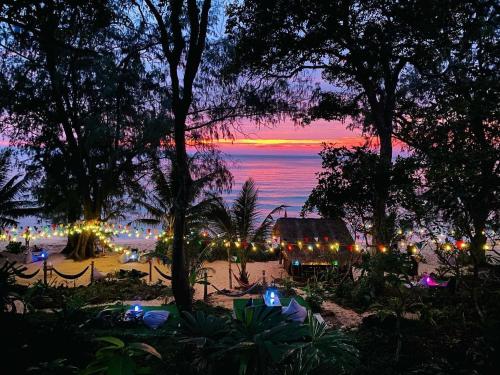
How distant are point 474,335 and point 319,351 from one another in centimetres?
470

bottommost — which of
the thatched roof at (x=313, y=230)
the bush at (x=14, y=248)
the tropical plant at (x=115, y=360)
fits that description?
the tropical plant at (x=115, y=360)

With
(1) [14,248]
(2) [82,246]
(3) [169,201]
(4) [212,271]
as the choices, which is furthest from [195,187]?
(1) [14,248]

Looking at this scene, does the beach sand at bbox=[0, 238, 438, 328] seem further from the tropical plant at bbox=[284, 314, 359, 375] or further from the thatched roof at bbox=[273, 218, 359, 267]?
the tropical plant at bbox=[284, 314, 359, 375]

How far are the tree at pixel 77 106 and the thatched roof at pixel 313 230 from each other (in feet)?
18.5

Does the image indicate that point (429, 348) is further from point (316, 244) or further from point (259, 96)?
point (259, 96)

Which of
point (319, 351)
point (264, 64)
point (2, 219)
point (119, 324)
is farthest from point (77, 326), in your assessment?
point (2, 219)

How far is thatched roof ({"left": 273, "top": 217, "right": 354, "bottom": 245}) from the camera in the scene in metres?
14.6

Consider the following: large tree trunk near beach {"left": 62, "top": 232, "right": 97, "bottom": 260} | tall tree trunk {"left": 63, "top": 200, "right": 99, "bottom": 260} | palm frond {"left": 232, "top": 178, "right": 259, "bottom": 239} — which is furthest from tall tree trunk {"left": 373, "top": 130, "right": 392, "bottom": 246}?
large tree trunk near beach {"left": 62, "top": 232, "right": 97, "bottom": 260}

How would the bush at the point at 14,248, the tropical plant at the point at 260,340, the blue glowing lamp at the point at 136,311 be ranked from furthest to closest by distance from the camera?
the bush at the point at 14,248 → the blue glowing lamp at the point at 136,311 → the tropical plant at the point at 260,340

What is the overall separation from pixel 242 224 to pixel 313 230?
2.61 meters

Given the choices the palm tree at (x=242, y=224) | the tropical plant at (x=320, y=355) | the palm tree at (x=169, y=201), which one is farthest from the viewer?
the palm tree at (x=169, y=201)

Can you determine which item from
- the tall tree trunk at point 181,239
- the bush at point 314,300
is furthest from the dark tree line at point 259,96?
the bush at point 314,300

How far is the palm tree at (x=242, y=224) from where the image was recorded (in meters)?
13.9

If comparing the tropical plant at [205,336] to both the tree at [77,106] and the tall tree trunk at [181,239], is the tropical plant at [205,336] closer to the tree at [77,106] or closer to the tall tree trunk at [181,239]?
the tall tree trunk at [181,239]
